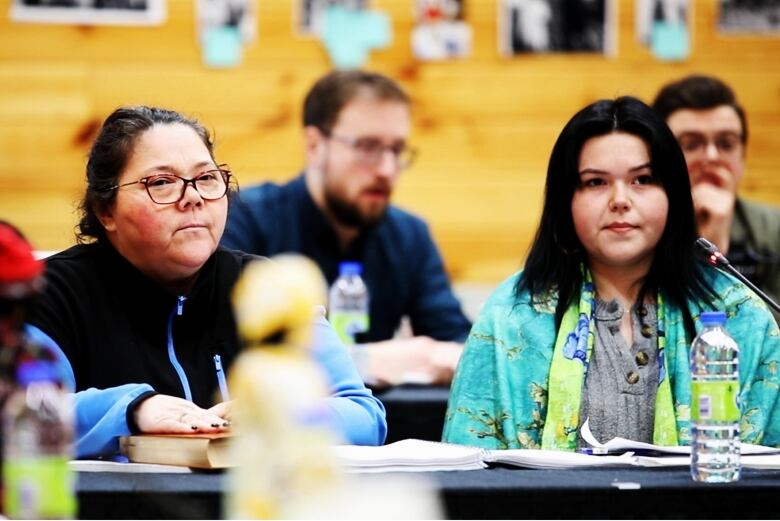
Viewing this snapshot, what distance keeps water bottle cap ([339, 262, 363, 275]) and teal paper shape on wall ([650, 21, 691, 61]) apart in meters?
1.32

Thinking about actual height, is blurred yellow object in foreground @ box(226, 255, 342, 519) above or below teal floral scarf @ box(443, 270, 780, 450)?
above

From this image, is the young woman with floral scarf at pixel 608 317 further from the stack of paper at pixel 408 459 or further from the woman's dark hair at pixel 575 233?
the stack of paper at pixel 408 459

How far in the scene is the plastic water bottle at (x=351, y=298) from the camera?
367cm

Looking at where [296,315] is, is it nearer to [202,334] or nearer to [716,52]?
[202,334]

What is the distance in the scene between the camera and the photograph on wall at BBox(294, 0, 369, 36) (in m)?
4.20

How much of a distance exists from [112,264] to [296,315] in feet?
4.05

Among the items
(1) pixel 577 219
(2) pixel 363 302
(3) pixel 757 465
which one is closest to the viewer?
(3) pixel 757 465

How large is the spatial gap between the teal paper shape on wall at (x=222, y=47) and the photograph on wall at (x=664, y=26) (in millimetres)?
1352

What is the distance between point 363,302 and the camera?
12.4ft

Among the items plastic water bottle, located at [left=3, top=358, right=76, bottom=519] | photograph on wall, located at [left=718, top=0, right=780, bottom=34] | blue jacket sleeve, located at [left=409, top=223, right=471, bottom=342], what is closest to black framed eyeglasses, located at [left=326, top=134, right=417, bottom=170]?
blue jacket sleeve, located at [left=409, top=223, right=471, bottom=342]

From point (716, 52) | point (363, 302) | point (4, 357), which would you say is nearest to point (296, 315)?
point (4, 357)

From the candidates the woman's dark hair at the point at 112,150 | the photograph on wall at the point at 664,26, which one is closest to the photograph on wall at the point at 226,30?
the photograph on wall at the point at 664,26

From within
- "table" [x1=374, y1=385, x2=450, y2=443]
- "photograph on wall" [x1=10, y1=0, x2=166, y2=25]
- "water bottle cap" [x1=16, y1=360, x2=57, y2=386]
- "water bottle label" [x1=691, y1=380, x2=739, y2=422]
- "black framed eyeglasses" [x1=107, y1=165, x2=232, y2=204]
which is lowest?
"table" [x1=374, y1=385, x2=450, y2=443]

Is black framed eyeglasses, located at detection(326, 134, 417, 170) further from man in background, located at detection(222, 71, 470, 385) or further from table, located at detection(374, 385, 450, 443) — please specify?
table, located at detection(374, 385, 450, 443)
